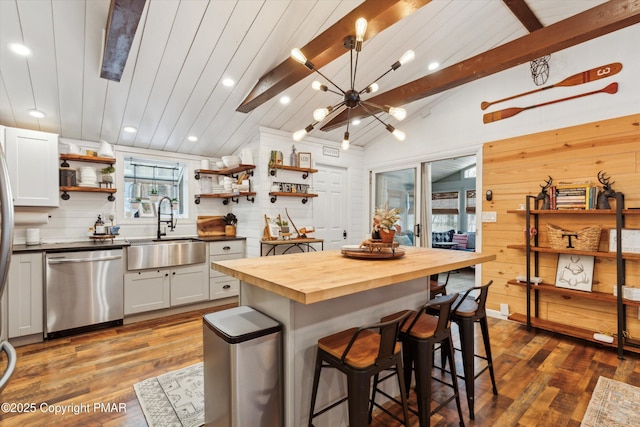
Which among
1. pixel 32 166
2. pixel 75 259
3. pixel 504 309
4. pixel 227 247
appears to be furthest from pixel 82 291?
pixel 504 309

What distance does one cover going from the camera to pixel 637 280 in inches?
118

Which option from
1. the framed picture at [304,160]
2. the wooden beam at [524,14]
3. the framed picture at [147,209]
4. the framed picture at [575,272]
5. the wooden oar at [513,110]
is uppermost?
the wooden beam at [524,14]

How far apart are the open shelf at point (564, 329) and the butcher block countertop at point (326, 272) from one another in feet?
5.47

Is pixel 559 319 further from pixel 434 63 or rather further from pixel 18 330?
pixel 18 330

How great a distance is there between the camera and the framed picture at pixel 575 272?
10.6 ft

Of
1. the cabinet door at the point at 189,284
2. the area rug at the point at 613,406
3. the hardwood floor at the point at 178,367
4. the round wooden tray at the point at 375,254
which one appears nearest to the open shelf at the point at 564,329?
the hardwood floor at the point at 178,367

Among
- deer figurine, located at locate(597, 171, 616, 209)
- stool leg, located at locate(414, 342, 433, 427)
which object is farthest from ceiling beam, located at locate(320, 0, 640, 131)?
stool leg, located at locate(414, 342, 433, 427)

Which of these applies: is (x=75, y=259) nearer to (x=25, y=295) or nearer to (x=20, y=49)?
(x=25, y=295)

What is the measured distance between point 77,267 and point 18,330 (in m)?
0.73

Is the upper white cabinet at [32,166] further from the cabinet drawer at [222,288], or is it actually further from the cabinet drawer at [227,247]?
the cabinet drawer at [222,288]

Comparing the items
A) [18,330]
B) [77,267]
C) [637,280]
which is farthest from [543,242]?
[18,330]

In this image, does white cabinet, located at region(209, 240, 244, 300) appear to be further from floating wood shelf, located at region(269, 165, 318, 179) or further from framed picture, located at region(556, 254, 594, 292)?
framed picture, located at region(556, 254, 594, 292)

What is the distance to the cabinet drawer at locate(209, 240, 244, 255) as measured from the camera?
14.4 ft

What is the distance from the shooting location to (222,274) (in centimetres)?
446
